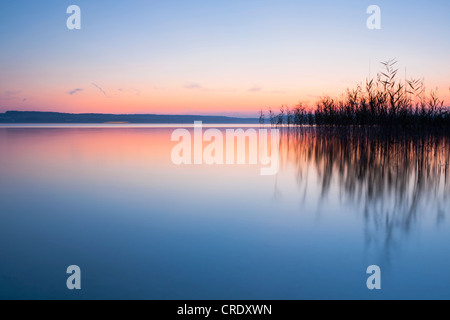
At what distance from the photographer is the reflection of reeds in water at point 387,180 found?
155 inches

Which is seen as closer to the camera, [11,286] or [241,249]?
[11,286]

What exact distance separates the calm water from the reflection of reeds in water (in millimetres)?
29

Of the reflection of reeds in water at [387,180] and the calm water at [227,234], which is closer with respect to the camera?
the calm water at [227,234]

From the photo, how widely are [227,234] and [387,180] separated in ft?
13.1

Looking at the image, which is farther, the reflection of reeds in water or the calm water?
the reflection of reeds in water

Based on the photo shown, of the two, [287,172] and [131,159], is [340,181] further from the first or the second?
[131,159]

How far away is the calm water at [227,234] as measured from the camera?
7.57 feet

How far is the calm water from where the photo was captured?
2.31 m

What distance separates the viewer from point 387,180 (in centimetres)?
598

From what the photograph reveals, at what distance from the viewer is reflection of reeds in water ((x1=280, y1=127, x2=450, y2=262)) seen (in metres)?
3.94

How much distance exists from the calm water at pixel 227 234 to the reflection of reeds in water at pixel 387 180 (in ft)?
0.09
